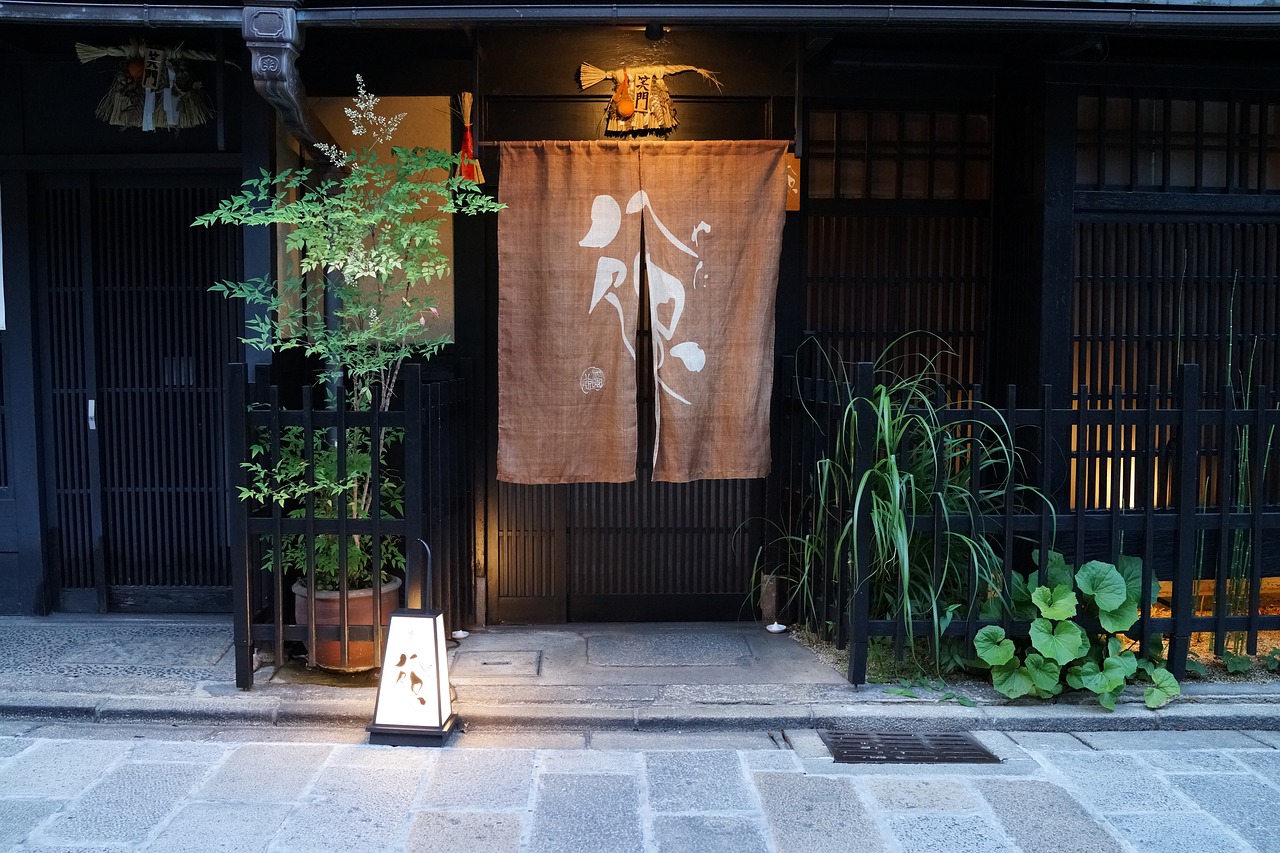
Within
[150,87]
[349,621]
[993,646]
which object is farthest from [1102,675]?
[150,87]

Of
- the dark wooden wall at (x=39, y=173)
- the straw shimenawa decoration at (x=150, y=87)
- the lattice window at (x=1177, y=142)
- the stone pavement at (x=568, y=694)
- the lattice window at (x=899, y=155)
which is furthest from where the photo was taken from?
the lattice window at (x=899, y=155)

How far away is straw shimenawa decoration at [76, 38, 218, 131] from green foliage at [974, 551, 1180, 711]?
6.46 m

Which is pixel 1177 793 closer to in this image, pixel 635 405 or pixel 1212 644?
pixel 1212 644

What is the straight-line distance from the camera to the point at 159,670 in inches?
262

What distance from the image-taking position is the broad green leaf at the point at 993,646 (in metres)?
6.20

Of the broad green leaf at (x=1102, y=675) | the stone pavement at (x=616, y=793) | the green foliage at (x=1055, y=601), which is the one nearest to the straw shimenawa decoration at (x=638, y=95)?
the green foliage at (x=1055, y=601)

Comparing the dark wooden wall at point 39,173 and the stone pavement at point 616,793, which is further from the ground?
the dark wooden wall at point 39,173

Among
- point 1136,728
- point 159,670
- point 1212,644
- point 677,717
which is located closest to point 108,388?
point 159,670

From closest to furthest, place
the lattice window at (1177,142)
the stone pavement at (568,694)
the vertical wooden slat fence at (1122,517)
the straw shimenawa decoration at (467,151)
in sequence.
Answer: the stone pavement at (568,694) < the vertical wooden slat fence at (1122,517) < the straw shimenawa decoration at (467,151) < the lattice window at (1177,142)

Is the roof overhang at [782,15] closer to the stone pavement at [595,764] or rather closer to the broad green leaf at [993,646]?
the broad green leaf at [993,646]

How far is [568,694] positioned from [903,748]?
2.04 metres

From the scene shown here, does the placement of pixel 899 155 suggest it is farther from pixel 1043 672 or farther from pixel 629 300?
pixel 1043 672

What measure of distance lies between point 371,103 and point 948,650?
5142 mm

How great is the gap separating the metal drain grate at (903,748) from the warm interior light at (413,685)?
2.24 m
